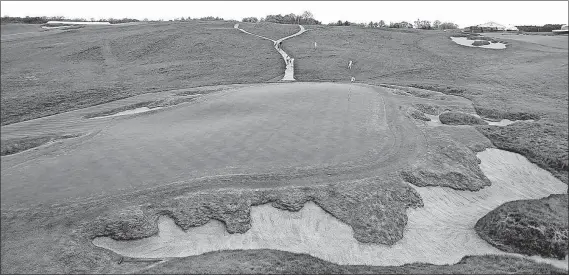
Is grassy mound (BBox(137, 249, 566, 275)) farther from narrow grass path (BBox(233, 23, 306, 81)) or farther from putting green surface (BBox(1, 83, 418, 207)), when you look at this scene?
narrow grass path (BBox(233, 23, 306, 81))

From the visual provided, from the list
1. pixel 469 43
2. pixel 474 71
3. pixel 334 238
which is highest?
pixel 469 43

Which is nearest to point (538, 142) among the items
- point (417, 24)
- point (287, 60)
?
point (287, 60)

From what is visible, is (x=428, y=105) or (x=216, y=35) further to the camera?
(x=216, y=35)

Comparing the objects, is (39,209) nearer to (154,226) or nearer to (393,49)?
(154,226)

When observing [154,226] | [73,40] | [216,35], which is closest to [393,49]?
[216,35]

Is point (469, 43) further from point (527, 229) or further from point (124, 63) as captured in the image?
point (527, 229)

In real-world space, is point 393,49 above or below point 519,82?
above

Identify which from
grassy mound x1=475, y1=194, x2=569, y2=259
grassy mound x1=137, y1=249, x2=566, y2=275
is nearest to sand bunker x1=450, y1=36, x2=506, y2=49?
grassy mound x1=475, y1=194, x2=569, y2=259
